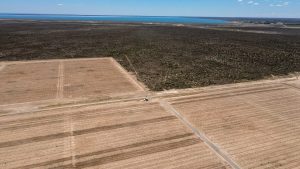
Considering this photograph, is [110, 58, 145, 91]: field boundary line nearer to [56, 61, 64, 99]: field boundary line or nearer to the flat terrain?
the flat terrain

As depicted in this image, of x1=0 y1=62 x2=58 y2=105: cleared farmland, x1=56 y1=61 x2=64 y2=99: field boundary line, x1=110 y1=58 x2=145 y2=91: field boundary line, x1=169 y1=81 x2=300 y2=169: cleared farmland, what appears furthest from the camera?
x1=110 y1=58 x2=145 y2=91: field boundary line

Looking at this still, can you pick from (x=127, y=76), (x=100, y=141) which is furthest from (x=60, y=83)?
(x=100, y=141)

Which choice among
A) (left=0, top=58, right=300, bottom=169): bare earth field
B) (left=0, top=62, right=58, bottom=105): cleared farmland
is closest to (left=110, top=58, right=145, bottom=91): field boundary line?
(left=0, top=58, right=300, bottom=169): bare earth field

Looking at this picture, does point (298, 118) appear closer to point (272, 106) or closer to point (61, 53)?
point (272, 106)

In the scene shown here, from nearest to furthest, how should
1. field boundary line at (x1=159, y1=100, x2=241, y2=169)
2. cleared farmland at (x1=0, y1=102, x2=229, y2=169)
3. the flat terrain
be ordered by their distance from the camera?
cleared farmland at (x1=0, y1=102, x2=229, y2=169)
field boundary line at (x1=159, y1=100, x2=241, y2=169)
the flat terrain

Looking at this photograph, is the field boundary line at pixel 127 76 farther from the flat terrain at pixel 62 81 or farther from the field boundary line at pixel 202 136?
the field boundary line at pixel 202 136

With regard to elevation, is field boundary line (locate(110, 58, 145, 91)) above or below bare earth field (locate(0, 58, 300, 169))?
above
